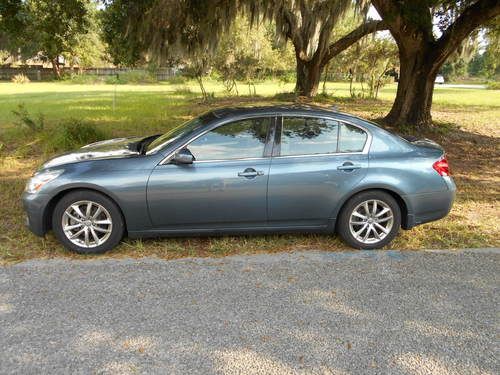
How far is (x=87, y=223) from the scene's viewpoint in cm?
451

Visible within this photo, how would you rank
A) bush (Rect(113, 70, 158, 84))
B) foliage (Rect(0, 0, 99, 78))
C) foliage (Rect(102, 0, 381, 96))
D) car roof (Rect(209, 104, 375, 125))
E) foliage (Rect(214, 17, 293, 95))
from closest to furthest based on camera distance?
car roof (Rect(209, 104, 375, 125)), foliage (Rect(0, 0, 99, 78)), foliage (Rect(102, 0, 381, 96)), foliage (Rect(214, 17, 293, 95)), bush (Rect(113, 70, 158, 84))

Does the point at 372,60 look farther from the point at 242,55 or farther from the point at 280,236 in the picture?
the point at 280,236

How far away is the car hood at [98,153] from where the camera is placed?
473 centimetres

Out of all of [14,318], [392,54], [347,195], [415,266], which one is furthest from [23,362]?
[392,54]

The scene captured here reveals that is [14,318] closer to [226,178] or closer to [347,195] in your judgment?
[226,178]

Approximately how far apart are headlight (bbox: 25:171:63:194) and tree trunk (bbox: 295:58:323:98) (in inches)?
785

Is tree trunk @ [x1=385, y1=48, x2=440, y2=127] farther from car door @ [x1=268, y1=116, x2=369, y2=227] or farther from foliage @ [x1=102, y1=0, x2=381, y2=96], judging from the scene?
car door @ [x1=268, y1=116, x2=369, y2=227]

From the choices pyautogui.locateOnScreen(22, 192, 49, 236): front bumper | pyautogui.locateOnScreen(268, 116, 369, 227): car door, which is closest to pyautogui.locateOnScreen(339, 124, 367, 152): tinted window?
pyautogui.locateOnScreen(268, 116, 369, 227): car door

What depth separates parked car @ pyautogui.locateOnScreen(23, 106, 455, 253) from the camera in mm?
4461

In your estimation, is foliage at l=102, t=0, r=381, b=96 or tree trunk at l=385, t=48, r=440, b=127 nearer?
foliage at l=102, t=0, r=381, b=96

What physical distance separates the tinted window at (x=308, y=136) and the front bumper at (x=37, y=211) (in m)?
2.50

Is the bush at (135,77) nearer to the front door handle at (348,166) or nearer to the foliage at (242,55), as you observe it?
the foliage at (242,55)

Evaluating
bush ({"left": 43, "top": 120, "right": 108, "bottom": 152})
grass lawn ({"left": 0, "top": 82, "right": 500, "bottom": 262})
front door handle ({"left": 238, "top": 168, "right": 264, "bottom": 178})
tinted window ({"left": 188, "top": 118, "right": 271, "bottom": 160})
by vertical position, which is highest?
tinted window ({"left": 188, "top": 118, "right": 271, "bottom": 160})

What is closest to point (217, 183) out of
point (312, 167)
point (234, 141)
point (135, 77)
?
point (234, 141)
